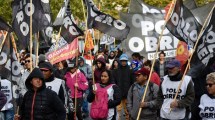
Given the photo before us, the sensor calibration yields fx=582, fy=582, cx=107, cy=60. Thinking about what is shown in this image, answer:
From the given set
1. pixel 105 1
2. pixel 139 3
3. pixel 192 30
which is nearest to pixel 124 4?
pixel 105 1

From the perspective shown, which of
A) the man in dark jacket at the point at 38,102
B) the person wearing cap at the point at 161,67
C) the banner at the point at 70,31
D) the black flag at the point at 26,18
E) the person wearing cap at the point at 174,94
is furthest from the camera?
the person wearing cap at the point at 161,67

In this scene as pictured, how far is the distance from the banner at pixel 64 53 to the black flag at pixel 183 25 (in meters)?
2.87

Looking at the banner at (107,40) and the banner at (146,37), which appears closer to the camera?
the banner at (146,37)

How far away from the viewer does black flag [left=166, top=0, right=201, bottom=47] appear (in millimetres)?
9680

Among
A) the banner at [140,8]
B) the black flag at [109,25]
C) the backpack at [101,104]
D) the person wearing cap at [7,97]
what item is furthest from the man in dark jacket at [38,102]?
the banner at [140,8]

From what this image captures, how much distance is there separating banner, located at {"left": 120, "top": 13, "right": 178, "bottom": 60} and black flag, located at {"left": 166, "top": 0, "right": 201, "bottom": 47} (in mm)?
2235

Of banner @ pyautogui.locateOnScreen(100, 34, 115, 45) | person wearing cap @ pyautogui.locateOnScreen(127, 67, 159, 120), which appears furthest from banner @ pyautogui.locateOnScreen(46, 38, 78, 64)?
banner @ pyautogui.locateOnScreen(100, 34, 115, 45)

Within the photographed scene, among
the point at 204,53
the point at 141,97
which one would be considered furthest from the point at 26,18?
the point at 204,53

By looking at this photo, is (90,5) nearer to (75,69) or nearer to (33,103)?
(75,69)

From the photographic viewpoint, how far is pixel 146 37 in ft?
41.6

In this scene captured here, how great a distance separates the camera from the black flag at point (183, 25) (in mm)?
9680

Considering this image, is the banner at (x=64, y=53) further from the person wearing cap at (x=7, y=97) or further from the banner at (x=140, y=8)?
the banner at (x=140, y=8)

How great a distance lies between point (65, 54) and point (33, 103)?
4627 millimetres

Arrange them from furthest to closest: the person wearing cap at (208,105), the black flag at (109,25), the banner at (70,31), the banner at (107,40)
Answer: the banner at (107,40)
the banner at (70,31)
the black flag at (109,25)
the person wearing cap at (208,105)
